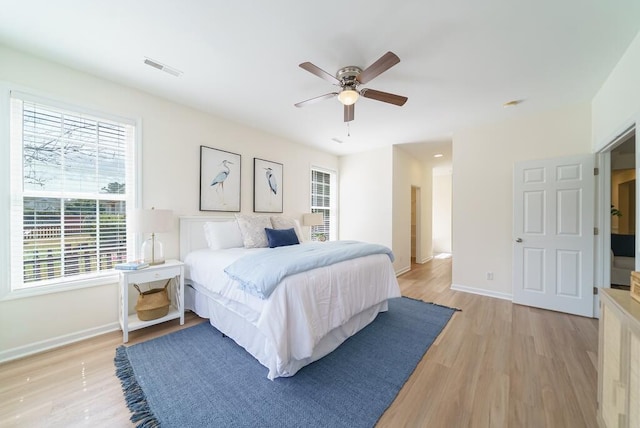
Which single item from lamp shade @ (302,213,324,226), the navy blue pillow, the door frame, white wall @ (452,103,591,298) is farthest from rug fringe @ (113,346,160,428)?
the door frame

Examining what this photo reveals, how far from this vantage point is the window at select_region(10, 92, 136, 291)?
6.90 ft

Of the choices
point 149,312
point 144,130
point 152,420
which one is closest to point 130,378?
point 152,420

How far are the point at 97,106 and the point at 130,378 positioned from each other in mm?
2613

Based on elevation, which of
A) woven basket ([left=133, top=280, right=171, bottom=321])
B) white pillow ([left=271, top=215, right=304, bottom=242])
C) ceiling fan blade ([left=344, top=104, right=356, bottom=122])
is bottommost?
woven basket ([left=133, top=280, right=171, bottom=321])

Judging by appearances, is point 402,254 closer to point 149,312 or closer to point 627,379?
point 627,379

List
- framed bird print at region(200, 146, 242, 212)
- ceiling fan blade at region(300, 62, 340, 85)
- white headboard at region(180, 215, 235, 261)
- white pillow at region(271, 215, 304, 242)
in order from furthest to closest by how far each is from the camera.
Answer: white pillow at region(271, 215, 304, 242), framed bird print at region(200, 146, 242, 212), white headboard at region(180, 215, 235, 261), ceiling fan blade at region(300, 62, 340, 85)

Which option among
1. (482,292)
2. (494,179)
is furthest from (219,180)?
(482,292)

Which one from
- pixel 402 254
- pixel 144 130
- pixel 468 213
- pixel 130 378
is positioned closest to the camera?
pixel 130 378

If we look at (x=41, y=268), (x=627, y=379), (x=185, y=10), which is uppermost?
(x=185, y=10)

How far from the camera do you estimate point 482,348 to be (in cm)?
221

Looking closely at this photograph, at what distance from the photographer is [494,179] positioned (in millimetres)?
3611

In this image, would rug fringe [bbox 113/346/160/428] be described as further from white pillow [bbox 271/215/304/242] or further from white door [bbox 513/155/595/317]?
white door [bbox 513/155/595/317]

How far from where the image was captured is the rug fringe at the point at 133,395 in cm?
142

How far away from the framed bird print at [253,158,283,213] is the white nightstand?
1.56m
